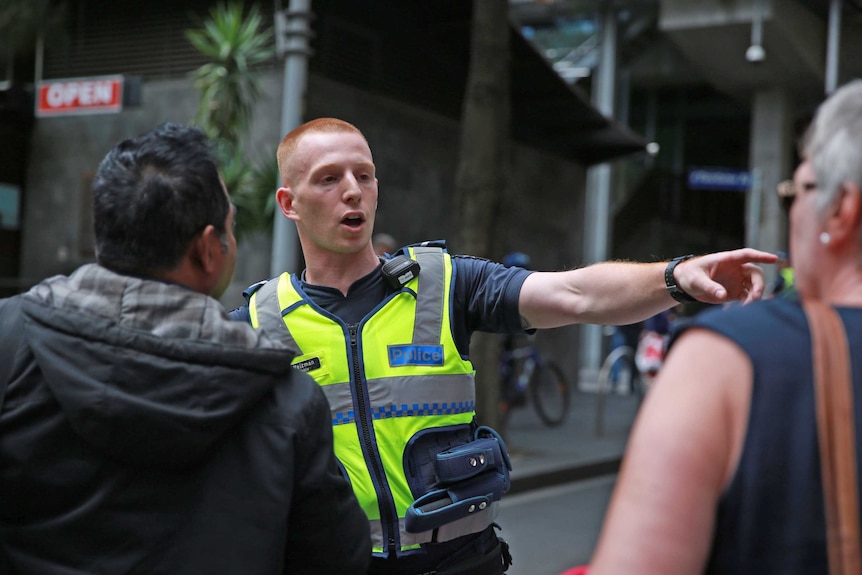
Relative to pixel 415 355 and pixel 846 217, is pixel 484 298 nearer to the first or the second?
pixel 415 355

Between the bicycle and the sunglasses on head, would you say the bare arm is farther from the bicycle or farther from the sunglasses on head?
the bicycle

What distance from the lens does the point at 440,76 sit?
13555mm

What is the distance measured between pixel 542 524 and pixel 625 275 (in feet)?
17.4

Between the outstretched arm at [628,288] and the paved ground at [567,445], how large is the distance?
6.04 metres

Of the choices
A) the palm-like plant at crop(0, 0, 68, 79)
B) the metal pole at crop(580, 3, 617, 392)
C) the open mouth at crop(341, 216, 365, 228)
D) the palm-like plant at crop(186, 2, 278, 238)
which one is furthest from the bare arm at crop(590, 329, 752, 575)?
the metal pole at crop(580, 3, 617, 392)

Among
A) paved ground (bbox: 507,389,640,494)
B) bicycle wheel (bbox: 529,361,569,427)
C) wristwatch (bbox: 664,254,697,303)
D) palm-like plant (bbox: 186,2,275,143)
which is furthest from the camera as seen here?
bicycle wheel (bbox: 529,361,569,427)

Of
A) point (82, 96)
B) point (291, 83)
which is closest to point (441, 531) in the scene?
point (291, 83)

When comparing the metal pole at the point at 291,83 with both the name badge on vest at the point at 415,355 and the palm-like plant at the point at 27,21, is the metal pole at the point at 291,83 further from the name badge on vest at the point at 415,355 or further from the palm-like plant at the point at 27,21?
the palm-like plant at the point at 27,21

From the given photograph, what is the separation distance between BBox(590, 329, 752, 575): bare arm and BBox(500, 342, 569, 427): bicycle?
10345 mm

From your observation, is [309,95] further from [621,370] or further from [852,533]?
[852,533]

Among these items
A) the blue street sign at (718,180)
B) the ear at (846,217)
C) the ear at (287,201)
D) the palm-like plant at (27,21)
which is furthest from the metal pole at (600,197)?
the ear at (846,217)

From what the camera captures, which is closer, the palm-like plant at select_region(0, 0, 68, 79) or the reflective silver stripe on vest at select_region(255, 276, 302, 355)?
the reflective silver stripe on vest at select_region(255, 276, 302, 355)

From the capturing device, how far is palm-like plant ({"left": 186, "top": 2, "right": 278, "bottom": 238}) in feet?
33.7

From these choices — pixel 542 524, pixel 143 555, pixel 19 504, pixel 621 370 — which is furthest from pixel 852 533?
pixel 621 370
